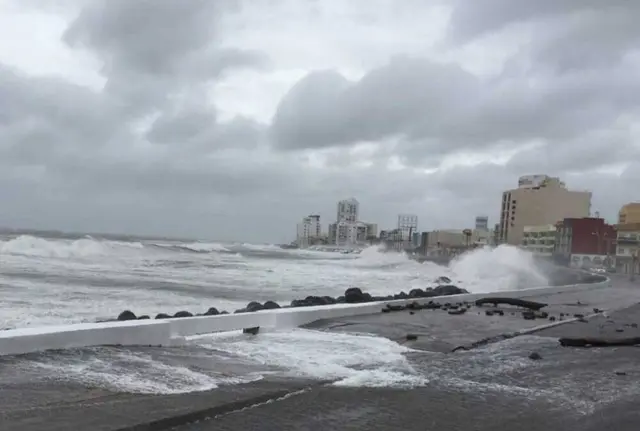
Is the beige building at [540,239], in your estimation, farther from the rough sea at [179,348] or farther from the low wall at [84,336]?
the low wall at [84,336]

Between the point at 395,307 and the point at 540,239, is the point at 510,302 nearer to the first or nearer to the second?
the point at 395,307

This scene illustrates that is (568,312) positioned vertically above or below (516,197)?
below

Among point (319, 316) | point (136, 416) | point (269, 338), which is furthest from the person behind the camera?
point (319, 316)

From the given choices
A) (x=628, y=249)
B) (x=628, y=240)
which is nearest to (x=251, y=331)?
(x=628, y=249)

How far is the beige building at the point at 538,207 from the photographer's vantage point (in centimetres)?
10206

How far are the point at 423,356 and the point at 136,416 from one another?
472 centimetres

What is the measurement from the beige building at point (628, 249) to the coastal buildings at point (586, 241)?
2253 millimetres

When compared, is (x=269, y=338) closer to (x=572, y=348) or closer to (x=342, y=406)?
(x=342, y=406)

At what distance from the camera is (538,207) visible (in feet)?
351

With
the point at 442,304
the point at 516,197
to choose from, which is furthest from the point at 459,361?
the point at 516,197

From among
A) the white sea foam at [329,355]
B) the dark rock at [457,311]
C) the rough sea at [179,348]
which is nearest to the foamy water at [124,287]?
the rough sea at [179,348]

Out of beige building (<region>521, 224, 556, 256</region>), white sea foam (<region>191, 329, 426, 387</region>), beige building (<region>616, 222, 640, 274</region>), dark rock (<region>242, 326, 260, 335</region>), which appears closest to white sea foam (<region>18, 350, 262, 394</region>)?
white sea foam (<region>191, 329, 426, 387</region>)

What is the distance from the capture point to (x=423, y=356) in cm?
866

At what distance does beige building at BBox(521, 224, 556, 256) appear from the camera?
3474 inches
